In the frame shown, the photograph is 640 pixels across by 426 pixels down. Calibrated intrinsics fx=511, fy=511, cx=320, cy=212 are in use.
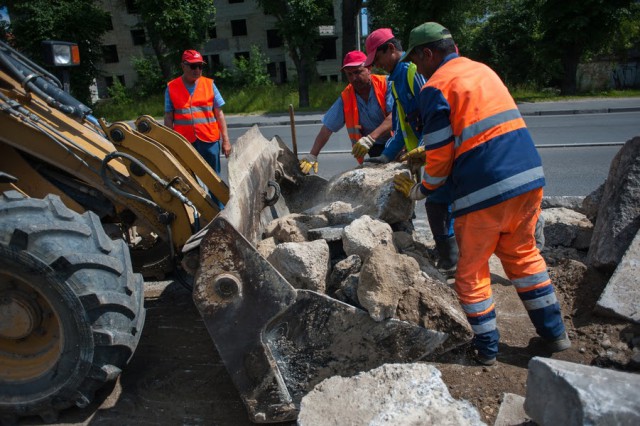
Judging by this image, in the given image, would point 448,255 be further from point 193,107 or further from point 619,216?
point 193,107

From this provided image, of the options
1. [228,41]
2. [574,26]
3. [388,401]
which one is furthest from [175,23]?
[388,401]

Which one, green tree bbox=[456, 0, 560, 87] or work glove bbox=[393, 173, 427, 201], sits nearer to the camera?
work glove bbox=[393, 173, 427, 201]

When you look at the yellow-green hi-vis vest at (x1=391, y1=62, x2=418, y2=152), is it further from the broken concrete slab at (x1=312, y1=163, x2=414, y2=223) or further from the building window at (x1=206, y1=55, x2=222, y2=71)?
the building window at (x1=206, y1=55, x2=222, y2=71)

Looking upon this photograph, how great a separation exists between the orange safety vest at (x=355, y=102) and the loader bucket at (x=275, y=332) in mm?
2264

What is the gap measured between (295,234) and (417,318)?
1.05 meters

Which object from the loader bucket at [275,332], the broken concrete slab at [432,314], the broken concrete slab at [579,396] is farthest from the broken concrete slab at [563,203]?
the broken concrete slab at [579,396]

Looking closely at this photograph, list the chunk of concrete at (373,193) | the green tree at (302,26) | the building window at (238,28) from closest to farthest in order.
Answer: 1. the chunk of concrete at (373,193)
2. the green tree at (302,26)
3. the building window at (238,28)

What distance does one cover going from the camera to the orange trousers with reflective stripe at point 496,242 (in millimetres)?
2619

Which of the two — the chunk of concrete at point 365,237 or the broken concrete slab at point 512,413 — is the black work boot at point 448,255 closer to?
the chunk of concrete at point 365,237

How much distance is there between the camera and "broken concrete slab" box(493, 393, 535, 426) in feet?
7.06

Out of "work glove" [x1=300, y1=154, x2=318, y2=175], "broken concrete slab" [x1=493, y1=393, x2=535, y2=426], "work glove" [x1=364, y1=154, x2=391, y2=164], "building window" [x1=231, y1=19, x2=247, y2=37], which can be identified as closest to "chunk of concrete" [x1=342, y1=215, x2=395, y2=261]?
"broken concrete slab" [x1=493, y1=393, x2=535, y2=426]

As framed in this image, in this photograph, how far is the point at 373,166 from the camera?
4023 mm

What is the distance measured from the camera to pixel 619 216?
3355mm

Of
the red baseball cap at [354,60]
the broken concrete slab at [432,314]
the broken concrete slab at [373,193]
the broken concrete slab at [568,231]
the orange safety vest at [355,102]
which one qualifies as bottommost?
the broken concrete slab at [568,231]
